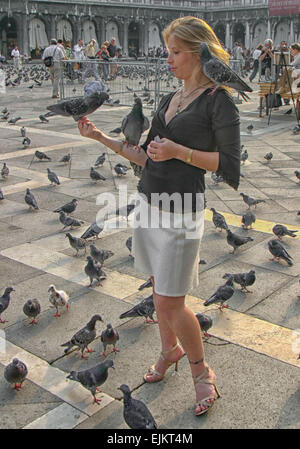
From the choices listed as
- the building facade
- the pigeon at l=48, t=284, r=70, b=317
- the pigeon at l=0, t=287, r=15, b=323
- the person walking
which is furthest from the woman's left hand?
the building facade

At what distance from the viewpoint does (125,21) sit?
6094cm

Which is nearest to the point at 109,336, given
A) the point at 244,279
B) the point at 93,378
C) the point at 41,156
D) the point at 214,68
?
the point at 93,378

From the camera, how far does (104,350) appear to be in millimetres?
3699

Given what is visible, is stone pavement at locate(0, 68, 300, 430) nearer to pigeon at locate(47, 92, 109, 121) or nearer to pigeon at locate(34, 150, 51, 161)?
pigeon at locate(34, 150, 51, 161)

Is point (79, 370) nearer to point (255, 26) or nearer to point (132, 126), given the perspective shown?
point (132, 126)

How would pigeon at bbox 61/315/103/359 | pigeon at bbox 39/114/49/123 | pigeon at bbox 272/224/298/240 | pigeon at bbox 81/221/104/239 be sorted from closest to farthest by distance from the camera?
pigeon at bbox 61/315/103/359 → pigeon at bbox 272/224/298/240 → pigeon at bbox 81/221/104/239 → pigeon at bbox 39/114/49/123

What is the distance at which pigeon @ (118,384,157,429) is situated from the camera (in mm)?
2682

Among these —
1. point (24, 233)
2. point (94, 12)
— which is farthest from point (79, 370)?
point (94, 12)

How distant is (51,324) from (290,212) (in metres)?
3.97

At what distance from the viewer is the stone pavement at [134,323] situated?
2.99 m

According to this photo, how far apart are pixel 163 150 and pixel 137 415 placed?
139 centimetres

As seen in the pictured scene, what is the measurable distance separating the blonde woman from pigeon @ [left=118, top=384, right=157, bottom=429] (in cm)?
33

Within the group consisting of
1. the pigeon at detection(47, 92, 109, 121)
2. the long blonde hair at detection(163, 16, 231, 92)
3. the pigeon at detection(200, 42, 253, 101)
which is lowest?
A: the pigeon at detection(47, 92, 109, 121)

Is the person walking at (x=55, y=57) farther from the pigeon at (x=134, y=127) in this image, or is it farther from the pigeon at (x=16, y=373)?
the pigeon at (x=16, y=373)
